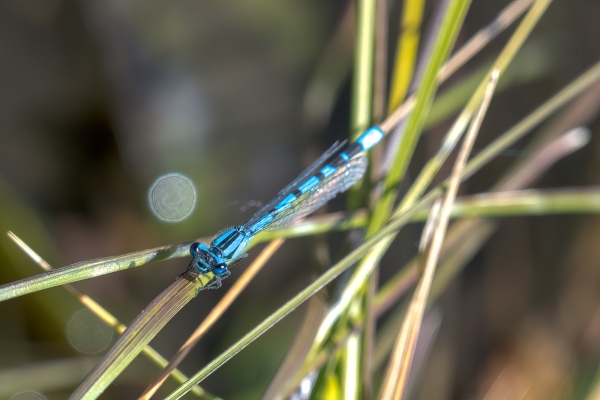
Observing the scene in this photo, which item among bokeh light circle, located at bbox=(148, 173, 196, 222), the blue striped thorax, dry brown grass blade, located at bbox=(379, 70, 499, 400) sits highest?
bokeh light circle, located at bbox=(148, 173, 196, 222)

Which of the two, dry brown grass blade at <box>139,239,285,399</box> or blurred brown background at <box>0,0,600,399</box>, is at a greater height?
blurred brown background at <box>0,0,600,399</box>

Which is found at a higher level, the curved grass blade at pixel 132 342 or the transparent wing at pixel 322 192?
the transparent wing at pixel 322 192

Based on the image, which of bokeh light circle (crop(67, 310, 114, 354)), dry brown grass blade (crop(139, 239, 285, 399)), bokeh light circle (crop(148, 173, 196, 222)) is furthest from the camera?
bokeh light circle (crop(148, 173, 196, 222))

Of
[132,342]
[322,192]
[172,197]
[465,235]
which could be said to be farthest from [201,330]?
[172,197]

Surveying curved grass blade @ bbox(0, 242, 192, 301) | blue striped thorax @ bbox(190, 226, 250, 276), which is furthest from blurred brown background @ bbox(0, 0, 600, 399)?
curved grass blade @ bbox(0, 242, 192, 301)

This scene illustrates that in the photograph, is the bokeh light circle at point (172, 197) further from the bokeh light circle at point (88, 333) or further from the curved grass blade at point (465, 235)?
the curved grass blade at point (465, 235)

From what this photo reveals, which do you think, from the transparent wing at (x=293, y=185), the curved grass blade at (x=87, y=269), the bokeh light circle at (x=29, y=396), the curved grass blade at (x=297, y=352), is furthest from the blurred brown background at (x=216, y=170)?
the curved grass blade at (x=87, y=269)

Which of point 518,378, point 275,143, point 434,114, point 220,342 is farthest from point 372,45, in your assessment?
point 518,378

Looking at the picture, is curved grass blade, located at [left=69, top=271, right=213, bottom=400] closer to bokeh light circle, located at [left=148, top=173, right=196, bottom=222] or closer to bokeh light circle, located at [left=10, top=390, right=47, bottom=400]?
bokeh light circle, located at [left=10, top=390, right=47, bottom=400]

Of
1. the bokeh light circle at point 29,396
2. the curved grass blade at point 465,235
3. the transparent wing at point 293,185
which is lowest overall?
the curved grass blade at point 465,235
